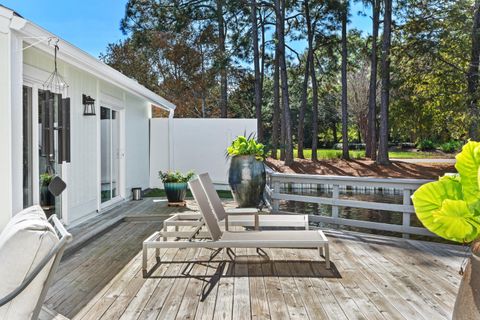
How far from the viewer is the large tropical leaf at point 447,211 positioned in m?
1.27

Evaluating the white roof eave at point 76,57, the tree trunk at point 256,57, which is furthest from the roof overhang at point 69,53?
the tree trunk at point 256,57

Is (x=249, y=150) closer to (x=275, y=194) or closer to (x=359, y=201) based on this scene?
(x=275, y=194)

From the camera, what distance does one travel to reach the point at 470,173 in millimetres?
1328

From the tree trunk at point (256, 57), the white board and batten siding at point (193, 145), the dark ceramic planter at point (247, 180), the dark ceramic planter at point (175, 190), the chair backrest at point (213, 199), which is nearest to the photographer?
the chair backrest at point (213, 199)

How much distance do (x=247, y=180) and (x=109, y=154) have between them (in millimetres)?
2732

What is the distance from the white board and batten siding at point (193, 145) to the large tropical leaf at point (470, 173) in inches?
408

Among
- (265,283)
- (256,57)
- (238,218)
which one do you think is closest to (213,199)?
(238,218)

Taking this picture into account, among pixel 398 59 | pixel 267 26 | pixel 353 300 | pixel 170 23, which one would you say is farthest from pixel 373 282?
pixel 267 26

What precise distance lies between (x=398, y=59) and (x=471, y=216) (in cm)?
1719

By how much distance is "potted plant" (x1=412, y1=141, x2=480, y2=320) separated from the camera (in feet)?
4.20

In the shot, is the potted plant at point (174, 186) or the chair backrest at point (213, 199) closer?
the chair backrest at point (213, 199)

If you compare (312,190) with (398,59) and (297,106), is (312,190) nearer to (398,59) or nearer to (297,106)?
(398,59)

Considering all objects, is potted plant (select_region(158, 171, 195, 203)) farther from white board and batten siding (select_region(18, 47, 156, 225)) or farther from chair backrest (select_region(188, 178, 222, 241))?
chair backrest (select_region(188, 178, 222, 241))

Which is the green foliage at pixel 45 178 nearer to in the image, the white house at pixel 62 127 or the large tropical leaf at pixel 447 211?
the white house at pixel 62 127
